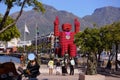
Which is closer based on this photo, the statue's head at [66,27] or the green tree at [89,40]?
the green tree at [89,40]

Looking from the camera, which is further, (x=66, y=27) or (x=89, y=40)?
(x=66, y=27)

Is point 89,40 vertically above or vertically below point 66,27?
below

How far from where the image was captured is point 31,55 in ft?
35.7

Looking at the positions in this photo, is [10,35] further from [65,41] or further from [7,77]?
[7,77]

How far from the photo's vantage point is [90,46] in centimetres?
5675

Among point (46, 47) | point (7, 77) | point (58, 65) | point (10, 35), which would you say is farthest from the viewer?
point (46, 47)

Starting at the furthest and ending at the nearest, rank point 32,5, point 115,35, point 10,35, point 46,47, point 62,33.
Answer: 1. point 46,47
2. point 62,33
3. point 10,35
4. point 115,35
5. point 32,5

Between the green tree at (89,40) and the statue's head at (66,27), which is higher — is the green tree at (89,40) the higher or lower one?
the lower one

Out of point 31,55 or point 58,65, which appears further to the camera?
point 58,65

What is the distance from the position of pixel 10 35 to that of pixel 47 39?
134827 mm

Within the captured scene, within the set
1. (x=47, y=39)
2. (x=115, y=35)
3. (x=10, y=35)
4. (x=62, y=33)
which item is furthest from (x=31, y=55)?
(x=47, y=39)

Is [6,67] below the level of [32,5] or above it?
below

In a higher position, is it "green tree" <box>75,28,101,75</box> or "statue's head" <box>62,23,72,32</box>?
"statue's head" <box>62,23,72,32</box>

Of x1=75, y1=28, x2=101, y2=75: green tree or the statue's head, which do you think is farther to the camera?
the statue's head
